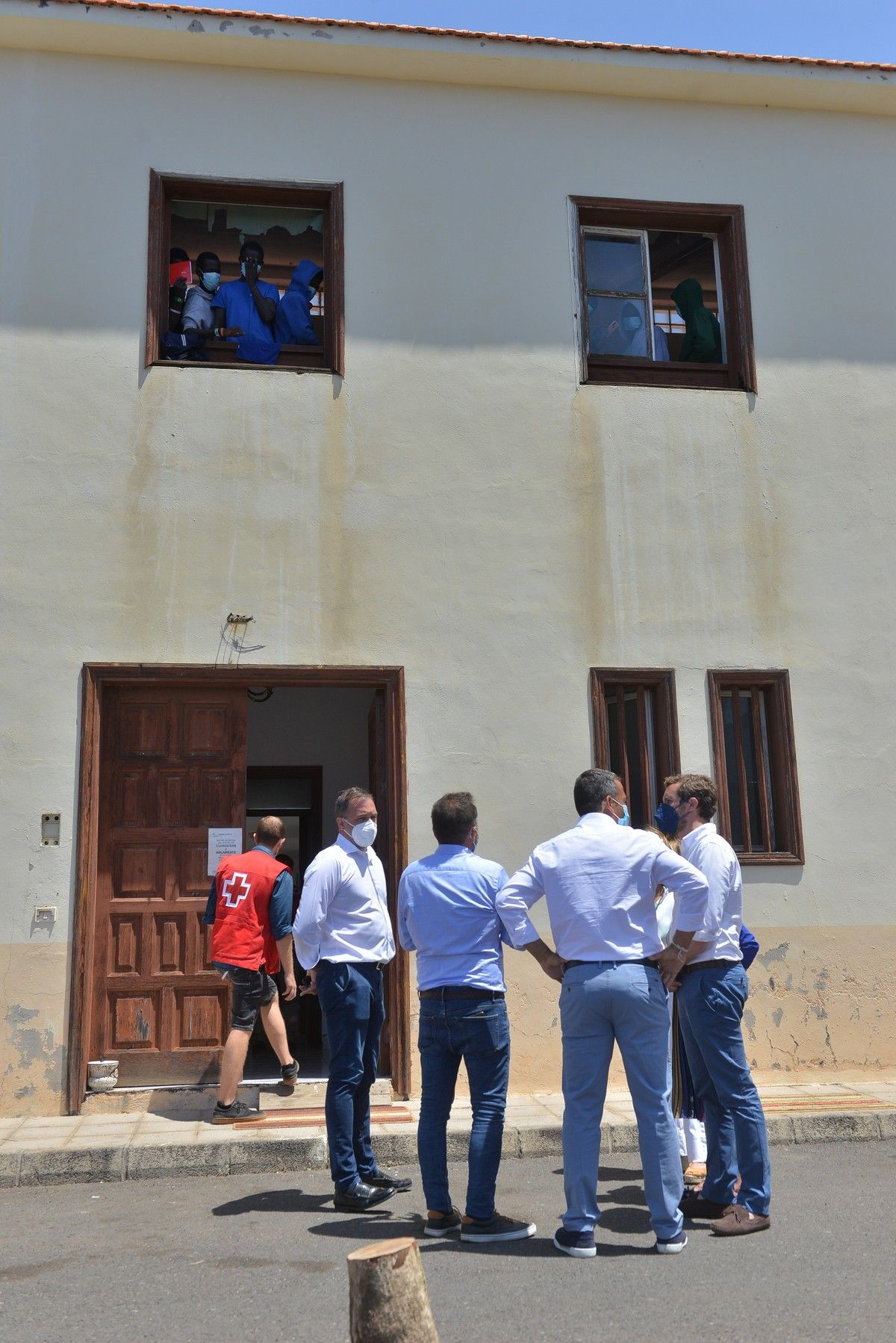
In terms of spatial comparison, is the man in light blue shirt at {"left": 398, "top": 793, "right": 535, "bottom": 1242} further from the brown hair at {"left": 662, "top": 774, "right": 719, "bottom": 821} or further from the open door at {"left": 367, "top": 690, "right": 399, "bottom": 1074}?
the open door at {"left": 367, "top": 690, "right": 399, "bottom": 1074}

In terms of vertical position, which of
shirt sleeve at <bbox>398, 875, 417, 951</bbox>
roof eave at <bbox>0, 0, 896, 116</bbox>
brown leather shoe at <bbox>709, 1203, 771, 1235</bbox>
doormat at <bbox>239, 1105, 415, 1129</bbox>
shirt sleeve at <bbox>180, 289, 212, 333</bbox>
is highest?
roof eave at <bbox>0, 0, 896, 116</bbox>

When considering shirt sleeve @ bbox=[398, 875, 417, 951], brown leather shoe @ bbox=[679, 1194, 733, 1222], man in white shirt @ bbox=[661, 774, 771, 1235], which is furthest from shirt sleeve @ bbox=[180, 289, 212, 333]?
brown leather shoe @ bbox=[679, 1194, 733, 1222]

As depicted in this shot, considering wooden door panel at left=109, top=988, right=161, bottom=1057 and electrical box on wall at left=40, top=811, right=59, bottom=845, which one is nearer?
electrical box on wall at left=40, top=811, right=59, bottom=845

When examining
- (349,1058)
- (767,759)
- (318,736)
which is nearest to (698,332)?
(767,759)

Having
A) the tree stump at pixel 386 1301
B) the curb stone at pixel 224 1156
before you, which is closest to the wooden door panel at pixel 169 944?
the curb stone at pixel 224 1156

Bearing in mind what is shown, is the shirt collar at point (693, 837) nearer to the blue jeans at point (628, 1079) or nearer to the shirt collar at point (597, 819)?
the shirt collar at point (597, 819)

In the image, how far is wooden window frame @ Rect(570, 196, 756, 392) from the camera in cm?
959

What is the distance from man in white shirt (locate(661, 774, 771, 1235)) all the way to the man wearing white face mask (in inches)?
55.9

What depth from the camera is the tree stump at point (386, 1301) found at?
141 inches

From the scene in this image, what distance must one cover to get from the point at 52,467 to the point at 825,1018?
647cm

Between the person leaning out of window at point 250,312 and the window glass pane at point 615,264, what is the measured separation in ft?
8.07

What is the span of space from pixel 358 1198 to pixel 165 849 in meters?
3.39

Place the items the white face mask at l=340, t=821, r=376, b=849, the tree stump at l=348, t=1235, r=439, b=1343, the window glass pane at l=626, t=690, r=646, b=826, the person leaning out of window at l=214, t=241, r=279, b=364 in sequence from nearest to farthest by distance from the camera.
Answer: the tree stump at l=348, t=1235, r=439, b=1343, the white face mask at l=340, t=821, r=376, b=849, the window glass pane at l=626, t=690, r=646, b=826, the person leaning out of window at l=214, t=241, r=279, b=364

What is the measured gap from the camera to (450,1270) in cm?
472
